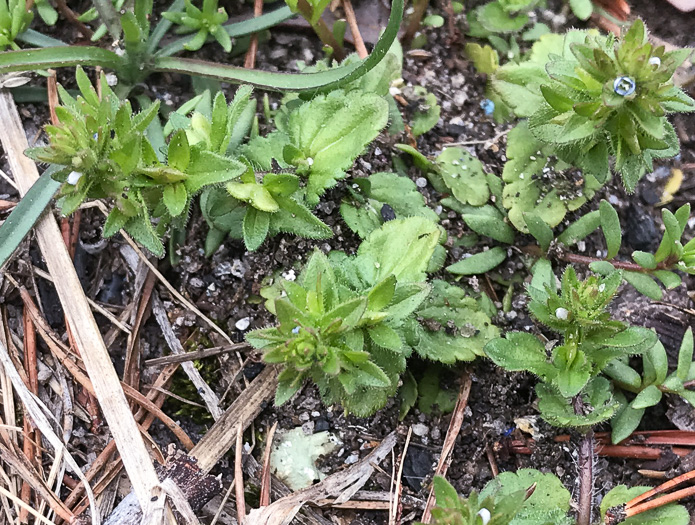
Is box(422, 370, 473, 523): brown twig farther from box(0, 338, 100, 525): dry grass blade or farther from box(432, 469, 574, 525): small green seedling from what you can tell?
box(0, 338, 100, 525): dry grass blade

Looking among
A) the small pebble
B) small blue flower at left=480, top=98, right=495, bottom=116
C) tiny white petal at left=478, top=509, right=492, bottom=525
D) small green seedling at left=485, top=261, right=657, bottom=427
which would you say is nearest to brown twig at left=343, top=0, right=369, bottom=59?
small blue flower at left=480, top=98, right=495, bottom=116

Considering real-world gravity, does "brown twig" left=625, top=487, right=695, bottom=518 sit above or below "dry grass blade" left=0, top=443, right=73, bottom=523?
above

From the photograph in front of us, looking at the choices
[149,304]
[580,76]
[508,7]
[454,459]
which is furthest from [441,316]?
[508,7]

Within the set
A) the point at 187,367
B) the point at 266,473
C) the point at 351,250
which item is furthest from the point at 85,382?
the point at 351,250

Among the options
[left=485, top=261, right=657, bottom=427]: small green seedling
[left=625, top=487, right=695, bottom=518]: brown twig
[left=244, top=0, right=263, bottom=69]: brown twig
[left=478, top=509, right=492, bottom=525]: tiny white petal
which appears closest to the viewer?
[left=478, top=509, right=492, bottom=525]: tiny white petal

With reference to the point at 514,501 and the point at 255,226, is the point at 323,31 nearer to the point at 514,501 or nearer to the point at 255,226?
the point at 255,226

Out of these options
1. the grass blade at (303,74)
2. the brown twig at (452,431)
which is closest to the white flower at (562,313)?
the brown twig at (452,431)

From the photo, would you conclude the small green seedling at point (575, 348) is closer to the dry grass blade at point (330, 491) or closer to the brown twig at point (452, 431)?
the brown twig at point (452, 431)
